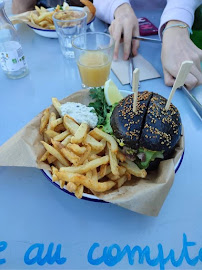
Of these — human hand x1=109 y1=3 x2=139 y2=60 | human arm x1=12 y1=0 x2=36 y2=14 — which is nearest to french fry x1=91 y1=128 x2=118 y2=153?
human hand x1=109 y1=3 x2=139 y2=60

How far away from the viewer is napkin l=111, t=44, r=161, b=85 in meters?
1.52

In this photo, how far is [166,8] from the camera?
1.73m

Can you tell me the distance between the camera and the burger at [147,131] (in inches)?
34.7

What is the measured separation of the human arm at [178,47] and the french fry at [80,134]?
740 millimetres

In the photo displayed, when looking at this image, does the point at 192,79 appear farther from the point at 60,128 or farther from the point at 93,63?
the point at 60,128

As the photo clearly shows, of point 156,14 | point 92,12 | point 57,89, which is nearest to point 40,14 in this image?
point 92,12

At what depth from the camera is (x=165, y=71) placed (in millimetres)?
1486

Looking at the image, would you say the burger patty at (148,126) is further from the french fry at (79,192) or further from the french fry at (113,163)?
the french fry at (79,192)

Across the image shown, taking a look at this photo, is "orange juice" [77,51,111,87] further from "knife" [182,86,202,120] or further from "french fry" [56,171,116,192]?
"french fry" [56,171,116,192]

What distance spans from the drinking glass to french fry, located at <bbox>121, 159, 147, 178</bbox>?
3.72ft

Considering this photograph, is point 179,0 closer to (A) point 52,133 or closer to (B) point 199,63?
(B) point 199,63

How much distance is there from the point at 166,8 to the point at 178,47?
47cm

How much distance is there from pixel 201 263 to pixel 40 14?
1966 mm

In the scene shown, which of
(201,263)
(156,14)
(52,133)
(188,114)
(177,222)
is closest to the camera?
(201,263)
